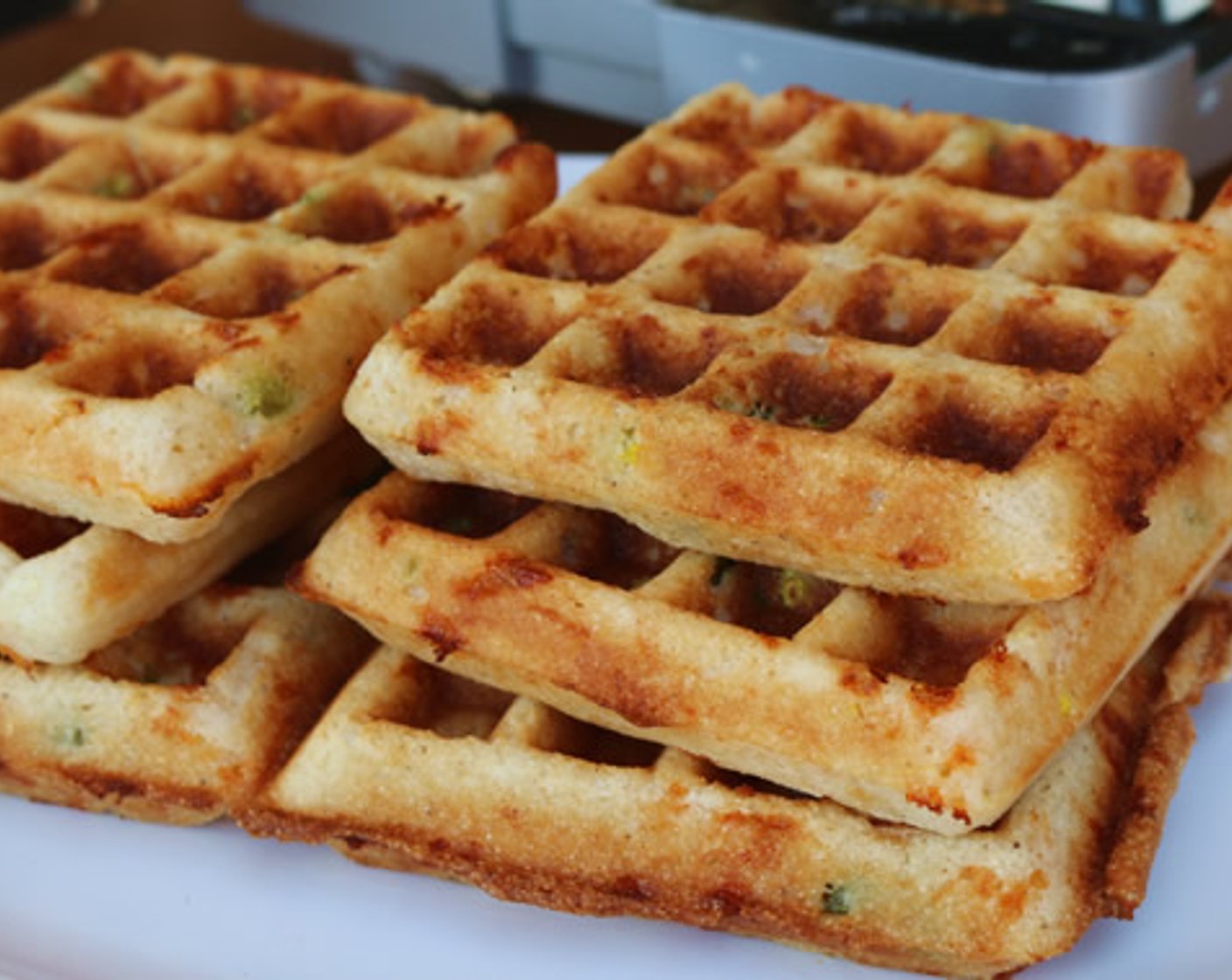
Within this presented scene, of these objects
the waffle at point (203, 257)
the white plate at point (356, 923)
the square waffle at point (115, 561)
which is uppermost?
the waffle at point (203, 257)

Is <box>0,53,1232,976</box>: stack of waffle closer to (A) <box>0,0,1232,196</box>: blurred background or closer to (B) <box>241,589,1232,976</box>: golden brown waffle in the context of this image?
(B) <box>241,589,1232,976</box>: golden brown waffle

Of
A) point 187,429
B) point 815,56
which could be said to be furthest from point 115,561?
point 815,56

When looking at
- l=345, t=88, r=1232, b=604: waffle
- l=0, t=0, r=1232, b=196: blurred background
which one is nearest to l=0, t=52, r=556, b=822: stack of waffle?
l=345, t=88, r=1232, b=604: waffle

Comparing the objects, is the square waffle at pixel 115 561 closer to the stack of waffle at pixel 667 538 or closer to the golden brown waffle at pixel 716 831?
the stack of waffle at pixel 667 538

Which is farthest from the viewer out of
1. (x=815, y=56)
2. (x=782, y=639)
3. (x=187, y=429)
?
(x=815, y=56)

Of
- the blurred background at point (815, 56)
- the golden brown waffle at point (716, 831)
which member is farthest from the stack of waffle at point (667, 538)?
the blurred background at point (815, 56)

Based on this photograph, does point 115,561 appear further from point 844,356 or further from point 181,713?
point 844,356
